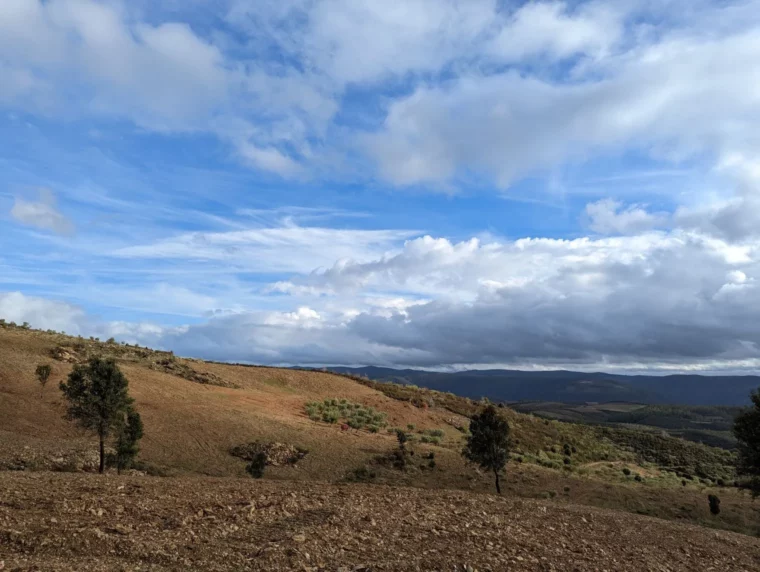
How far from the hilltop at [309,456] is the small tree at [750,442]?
313cm

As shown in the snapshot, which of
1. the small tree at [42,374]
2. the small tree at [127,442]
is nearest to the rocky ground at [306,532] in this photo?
the small tree at [127,442]

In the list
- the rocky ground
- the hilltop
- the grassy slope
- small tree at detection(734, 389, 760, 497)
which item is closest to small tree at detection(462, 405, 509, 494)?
the hilltop

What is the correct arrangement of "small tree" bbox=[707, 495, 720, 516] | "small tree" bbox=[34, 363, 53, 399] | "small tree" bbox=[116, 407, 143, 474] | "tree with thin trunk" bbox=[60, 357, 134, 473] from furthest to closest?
"small tree" bbox=[34, 363, 53, 399], "small tree" bbox=[707, 495, 720, 516], "small tree" bbox=[116, 407, 143, 474], "tree with thin trunk" bbox=[60, 357, 134, 473]

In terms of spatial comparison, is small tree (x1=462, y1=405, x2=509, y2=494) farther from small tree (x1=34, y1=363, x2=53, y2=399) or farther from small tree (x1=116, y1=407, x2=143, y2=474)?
small tree (x1=34, y1=363, x2=53, y2=399)

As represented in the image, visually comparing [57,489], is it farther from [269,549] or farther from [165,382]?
[165,382]

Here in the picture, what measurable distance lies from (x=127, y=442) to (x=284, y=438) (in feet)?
43.7

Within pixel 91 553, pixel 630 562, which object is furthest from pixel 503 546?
pixel 91 553

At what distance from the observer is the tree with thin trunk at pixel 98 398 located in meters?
23.6

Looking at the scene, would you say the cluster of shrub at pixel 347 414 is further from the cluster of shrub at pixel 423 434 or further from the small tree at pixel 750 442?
the small tree at pixel 750 442

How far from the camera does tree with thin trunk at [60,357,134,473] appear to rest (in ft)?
77.3

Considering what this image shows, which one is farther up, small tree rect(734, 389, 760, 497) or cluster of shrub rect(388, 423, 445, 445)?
small tree rect(734, 389, 760, 497)

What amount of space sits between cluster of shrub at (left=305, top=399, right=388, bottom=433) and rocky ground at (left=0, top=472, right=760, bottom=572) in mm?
29036

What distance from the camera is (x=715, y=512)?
32.0 meters

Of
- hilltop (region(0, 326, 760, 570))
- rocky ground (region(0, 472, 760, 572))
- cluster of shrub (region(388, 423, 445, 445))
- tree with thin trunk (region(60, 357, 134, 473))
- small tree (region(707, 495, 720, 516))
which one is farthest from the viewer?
cluster of shrub (region(388, 423, 445, 445))
